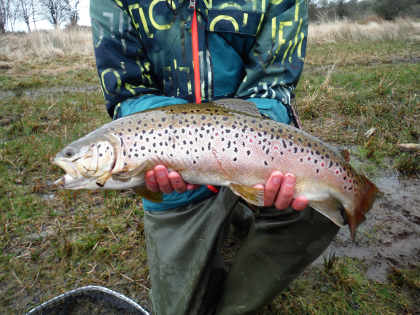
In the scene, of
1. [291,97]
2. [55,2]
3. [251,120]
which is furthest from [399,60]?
[55,2]

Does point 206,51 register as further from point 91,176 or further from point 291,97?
point 91,176

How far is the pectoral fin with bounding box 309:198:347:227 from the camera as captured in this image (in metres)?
1.39

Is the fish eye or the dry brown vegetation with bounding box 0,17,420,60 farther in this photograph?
the dry brown vegetation with bounding box 0,17,420,60

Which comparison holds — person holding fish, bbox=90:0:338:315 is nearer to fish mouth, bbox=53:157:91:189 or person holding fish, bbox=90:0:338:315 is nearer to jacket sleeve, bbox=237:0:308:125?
jacket sleeve, bbox=237:0:308:125

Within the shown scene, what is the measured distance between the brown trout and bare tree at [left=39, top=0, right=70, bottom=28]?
40.6 meters

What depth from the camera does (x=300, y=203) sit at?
143 centimetres

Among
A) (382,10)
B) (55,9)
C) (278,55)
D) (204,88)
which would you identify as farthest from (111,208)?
(55,9)

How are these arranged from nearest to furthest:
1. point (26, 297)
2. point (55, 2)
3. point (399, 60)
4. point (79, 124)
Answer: point (26, 297), point (79, 124), point (399, 60), point (55, 2)

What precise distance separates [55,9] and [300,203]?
1674 inches

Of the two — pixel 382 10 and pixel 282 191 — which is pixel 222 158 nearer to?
pixel 282 191

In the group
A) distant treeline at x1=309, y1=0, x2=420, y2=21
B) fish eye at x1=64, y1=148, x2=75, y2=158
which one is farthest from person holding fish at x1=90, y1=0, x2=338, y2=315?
distant treeline at x1=309, y1=0, x2=420, y2=21

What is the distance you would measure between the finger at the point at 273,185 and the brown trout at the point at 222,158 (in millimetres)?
33

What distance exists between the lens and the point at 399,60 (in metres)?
8.19

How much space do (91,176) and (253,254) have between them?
1012mm
